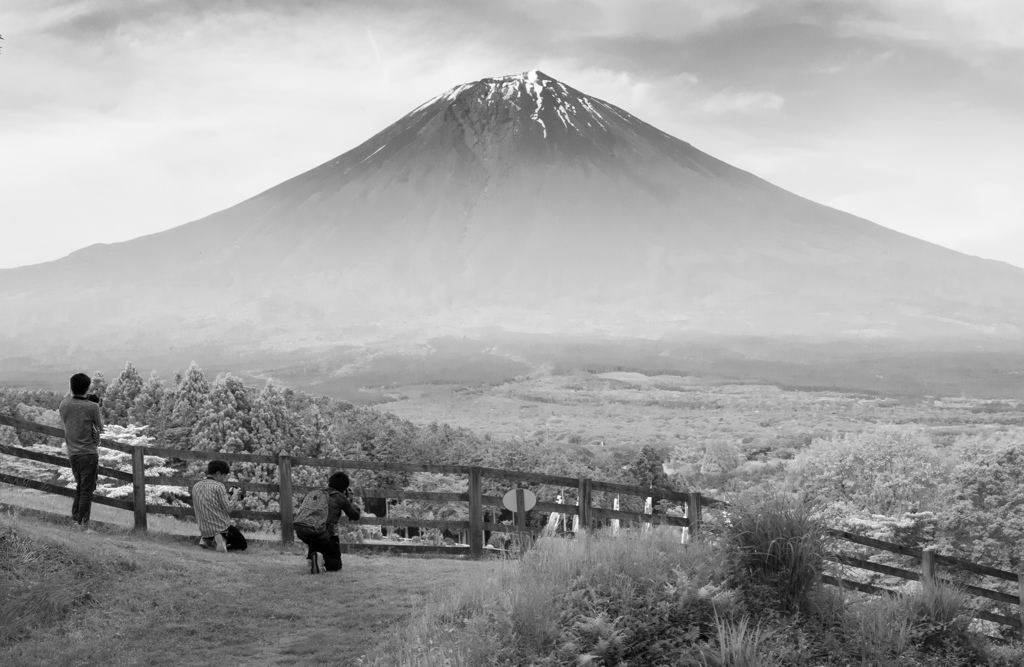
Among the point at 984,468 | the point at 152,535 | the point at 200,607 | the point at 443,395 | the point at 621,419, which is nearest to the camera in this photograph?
the point at 200,607

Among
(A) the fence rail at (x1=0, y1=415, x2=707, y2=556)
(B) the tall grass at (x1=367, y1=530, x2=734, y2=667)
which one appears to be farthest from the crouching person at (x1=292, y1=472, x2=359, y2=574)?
(B) the tall grass at (x1=367, y1=530, x2=734, y2=667)

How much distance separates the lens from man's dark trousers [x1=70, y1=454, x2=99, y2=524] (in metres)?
12.3

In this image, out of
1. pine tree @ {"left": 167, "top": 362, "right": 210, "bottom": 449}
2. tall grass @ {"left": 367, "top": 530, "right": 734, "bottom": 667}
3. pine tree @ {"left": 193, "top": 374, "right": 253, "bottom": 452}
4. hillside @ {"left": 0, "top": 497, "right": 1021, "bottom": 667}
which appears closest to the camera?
tall grass @ {"left": 367, "top": 530, "right": 734, "bottom": 667}

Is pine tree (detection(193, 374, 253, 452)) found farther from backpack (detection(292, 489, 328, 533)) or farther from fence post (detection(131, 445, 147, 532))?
backpack (detection(292, 489, 328, 533))

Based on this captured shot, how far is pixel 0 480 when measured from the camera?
41.5ft

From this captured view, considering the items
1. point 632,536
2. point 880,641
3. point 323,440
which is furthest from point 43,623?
point 323,440

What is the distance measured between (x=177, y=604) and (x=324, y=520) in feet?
6.84

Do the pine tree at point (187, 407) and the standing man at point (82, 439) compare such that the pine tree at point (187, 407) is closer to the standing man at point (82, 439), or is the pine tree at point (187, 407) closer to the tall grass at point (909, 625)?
the standing man at point (82, 439)

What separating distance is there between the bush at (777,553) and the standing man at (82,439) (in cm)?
776

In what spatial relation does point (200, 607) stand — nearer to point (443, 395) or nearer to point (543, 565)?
point (543, 565)

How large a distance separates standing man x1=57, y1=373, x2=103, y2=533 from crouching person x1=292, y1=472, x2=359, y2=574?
112 inches

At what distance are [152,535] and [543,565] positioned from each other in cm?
594

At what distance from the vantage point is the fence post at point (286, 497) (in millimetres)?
12523

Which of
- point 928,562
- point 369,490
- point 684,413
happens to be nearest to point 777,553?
point 928,562
